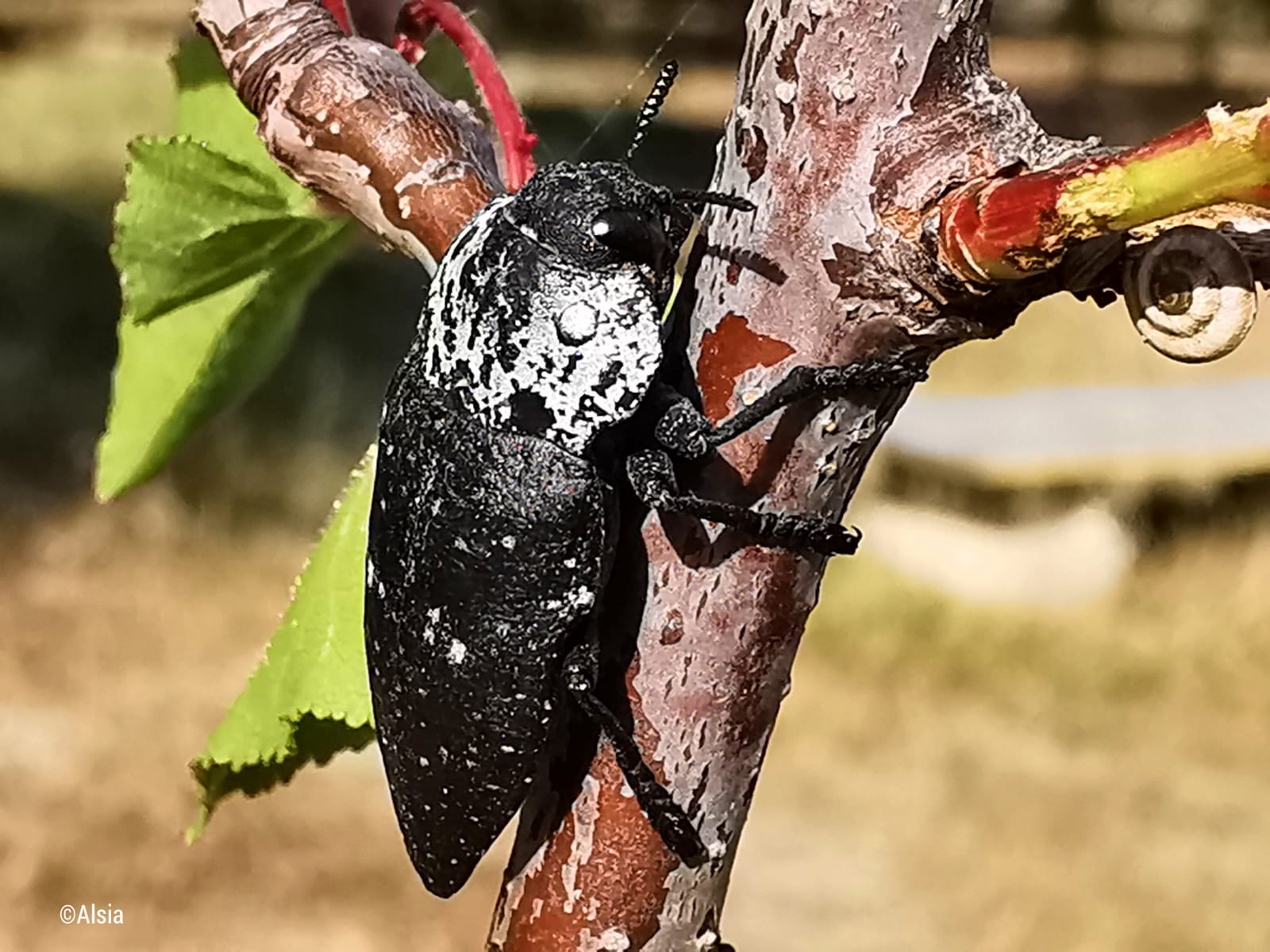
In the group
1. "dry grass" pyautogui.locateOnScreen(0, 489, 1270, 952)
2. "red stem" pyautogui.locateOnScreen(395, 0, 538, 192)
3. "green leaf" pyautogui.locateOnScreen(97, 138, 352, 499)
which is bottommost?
"green leaf" pyautogui.locateOnScreen(97, 138, 352, 499)

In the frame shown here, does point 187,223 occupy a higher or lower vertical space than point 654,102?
lower

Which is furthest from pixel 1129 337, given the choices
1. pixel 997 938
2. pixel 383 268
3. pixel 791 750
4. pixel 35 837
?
pixel 35 837

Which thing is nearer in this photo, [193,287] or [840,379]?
[840,379]

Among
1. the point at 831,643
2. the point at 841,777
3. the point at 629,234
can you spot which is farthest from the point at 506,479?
the point at 831,643

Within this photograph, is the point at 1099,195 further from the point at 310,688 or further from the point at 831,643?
the point at 831,643

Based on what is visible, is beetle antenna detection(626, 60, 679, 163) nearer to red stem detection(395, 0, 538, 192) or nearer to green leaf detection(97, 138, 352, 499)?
red stem detection(395, 0, 538, 192)

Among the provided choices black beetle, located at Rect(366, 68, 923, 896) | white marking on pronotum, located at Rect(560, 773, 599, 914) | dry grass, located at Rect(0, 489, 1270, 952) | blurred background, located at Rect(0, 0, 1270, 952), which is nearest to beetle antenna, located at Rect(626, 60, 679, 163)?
black beetle, located at Rect(366, 68, 923, 896)

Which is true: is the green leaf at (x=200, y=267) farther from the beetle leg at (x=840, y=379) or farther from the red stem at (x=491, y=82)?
the beetle leg at (x=840, y=379)
